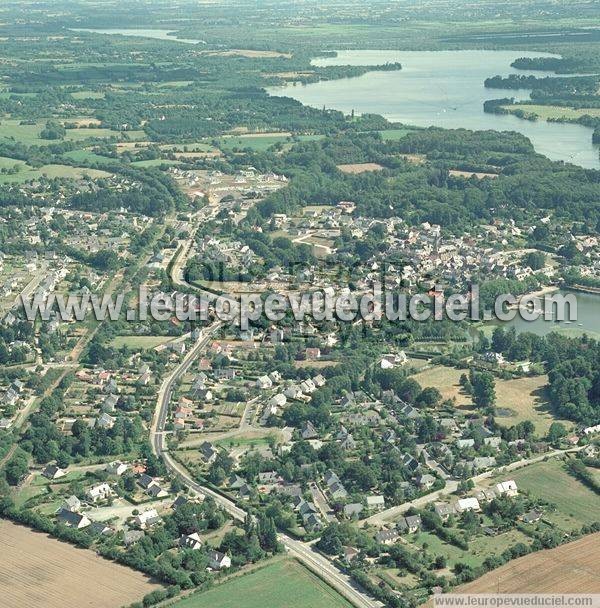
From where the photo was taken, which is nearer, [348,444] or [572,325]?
[348,444]

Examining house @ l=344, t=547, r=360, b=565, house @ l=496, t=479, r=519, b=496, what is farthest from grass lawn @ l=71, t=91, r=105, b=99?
house @ l=344, t=547, r=360, b=565

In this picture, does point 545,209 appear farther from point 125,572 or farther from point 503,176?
point 125,572

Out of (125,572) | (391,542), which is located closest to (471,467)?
(391,542)

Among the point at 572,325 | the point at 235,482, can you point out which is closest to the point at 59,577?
the point at 235,482

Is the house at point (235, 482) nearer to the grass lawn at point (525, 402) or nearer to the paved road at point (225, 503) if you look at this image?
the paved road at point (225, 503)

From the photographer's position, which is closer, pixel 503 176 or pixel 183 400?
pixel 183 400

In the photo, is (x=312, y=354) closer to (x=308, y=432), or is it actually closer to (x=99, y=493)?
(x=308, y=432)

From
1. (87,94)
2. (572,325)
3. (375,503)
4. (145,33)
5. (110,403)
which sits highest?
(145,33)
